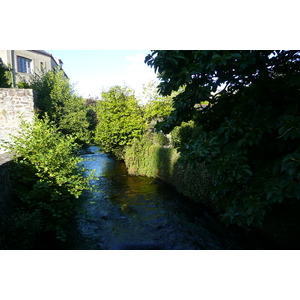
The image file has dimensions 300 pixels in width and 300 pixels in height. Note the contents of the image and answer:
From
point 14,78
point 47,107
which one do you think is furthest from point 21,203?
point 14,78

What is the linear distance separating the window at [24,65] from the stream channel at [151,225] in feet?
71.4

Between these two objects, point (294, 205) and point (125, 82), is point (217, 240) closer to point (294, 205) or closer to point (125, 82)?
point (294, 205)

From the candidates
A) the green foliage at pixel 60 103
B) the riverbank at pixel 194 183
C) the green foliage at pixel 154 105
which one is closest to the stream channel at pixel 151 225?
the riverbank at pixel 194 183

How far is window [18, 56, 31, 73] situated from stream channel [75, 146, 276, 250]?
21757 millimetres

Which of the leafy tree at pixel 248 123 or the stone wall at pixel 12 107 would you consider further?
the stone wall at pixel 12 107

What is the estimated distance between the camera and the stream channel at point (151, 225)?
5.70 metres

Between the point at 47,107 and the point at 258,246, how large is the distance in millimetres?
14363

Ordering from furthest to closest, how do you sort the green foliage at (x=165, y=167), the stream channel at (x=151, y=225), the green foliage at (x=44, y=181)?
1. the green foliage at (x=165, y=167)
2. the stream channel at (x=151, y=225)
3. the green foliage at (x=44, y=181)

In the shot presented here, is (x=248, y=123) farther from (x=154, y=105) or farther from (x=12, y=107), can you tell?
(x=154, y=105)

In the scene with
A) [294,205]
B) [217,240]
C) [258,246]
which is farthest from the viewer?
[217,240]

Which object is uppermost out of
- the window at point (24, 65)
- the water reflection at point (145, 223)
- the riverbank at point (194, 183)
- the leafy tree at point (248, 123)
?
the window at point (24, 65)

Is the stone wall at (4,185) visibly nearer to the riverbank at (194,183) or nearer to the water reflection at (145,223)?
the water reflection at (145,223)

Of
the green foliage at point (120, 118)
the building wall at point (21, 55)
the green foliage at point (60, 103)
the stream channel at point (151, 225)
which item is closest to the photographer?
the stream channel at point (151, 225)

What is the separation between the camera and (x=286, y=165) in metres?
2.17
